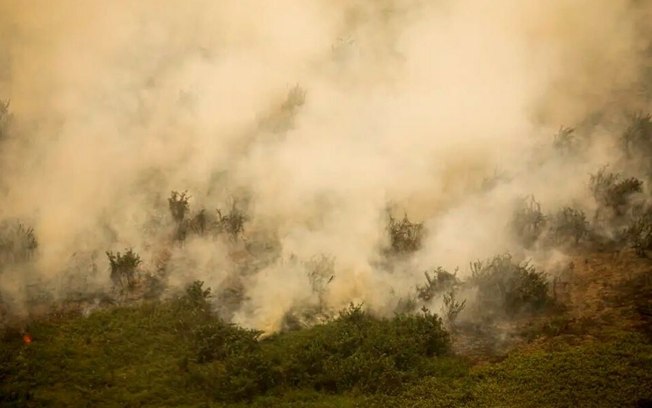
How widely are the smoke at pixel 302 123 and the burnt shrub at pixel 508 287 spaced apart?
0.89 meters

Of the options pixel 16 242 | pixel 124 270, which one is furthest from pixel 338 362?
pixel 16 242

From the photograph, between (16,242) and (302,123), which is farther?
(302,123)

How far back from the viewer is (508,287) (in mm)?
12055

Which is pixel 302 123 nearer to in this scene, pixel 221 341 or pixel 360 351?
pixel 221 341

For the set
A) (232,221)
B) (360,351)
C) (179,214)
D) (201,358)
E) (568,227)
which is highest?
(179,214)

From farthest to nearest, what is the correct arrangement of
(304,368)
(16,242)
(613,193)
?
(16,242), (613,193), (304,368)

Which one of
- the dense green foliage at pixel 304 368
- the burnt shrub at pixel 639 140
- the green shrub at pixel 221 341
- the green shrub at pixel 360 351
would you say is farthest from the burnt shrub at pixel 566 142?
the green shrub at pixel 221 341

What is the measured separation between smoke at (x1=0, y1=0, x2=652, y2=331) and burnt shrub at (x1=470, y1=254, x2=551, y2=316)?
2.91ft

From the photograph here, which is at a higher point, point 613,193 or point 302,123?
point 302,123

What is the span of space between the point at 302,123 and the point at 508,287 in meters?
8.25

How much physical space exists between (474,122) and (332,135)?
4.44 metres

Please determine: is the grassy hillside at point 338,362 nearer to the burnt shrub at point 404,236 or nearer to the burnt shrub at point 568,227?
the burnt shrub at point 568,227

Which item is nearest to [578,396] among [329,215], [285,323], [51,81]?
[285,323]

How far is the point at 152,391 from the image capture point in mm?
10102
